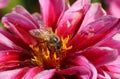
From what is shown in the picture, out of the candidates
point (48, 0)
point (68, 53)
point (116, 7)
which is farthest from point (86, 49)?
point (116, 7)

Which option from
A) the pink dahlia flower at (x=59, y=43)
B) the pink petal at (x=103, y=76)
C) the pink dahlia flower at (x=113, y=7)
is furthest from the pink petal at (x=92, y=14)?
the pink dahlia flower at (x=113, y=7)

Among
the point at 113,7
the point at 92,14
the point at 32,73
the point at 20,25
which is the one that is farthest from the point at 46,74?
the point at 113,7

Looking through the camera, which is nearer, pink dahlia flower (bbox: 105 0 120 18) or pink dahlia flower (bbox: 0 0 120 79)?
pink dahlia flower (bbox: 0 0 120 79)

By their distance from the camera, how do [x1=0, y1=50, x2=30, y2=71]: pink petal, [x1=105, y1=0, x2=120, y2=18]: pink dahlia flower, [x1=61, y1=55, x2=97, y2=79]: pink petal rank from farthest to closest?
[x1=105, y1=0, x2=120, y2=18]: pink dahlia flower, [x1=0, y1=50, x2=30, y2=71]: pink petal, [x1=61, y1=55, x2=97, y2=79]: pink petal

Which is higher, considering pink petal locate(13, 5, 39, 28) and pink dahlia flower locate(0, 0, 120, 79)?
pink petal locate(13, 5, 39, 28)

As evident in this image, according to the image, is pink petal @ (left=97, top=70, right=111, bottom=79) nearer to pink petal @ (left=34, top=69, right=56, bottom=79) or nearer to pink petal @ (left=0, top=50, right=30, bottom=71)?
pink petal @ (left=34, top=69, right=56, bottom=79)

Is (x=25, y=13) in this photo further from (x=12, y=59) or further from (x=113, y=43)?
(x=113, y=43)

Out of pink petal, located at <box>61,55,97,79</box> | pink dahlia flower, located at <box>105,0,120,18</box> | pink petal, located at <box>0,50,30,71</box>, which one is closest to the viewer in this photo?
pink petal, located at <box>61,55,97,79</box>

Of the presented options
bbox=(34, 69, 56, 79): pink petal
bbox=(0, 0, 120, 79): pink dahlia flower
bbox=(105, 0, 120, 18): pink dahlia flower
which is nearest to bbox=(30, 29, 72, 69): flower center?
bbox=(0, 0, 120, 79): pink dahlia flower
